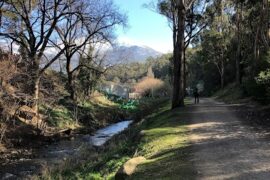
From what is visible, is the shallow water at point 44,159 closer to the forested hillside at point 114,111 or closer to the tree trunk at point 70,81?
the forested hillside at point 114,111

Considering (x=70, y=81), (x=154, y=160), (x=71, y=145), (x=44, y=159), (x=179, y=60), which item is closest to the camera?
(x=154, y=160)

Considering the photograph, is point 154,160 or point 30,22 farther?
point 30,22

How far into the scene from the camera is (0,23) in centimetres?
3544

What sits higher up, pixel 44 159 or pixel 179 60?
pixel 179 60

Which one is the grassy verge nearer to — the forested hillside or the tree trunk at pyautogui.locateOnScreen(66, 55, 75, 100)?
the forested hillside

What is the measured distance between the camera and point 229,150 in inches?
497

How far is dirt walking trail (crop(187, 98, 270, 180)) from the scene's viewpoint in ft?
32.9

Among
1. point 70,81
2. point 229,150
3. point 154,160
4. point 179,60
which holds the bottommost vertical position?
point 154,160

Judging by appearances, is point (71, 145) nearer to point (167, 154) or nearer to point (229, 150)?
point (167, 154)

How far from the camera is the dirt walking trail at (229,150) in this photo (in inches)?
395

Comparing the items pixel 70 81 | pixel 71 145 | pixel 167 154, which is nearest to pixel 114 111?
pixel 70 81

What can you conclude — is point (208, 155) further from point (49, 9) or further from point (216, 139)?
point (49, 9)

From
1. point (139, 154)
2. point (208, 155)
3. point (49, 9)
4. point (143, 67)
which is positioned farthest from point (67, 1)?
point (143, 67)

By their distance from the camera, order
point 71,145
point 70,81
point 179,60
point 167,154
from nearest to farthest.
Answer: point 167,154, point 179,60, point 71,145, point 70,81
